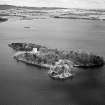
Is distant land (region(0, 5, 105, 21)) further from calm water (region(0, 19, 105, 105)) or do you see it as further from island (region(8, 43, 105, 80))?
calm water (region(0, 19, 105, 105))

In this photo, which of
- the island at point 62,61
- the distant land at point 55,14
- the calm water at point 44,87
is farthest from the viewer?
the distant land at point 55,14

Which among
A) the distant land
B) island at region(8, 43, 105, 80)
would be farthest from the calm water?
the distant land

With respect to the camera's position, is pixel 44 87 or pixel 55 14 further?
pixel 55 14

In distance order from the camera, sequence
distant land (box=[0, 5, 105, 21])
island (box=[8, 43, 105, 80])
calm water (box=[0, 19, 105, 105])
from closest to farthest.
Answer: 1. calm water (box=[0, 19, 105, 105])
2. island (box=[8, 43, 105, 80])
3. distant land (box=[0, 5, 105, 21])

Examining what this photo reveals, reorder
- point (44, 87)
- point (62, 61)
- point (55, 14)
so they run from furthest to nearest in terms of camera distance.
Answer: point (55, 14), point (62, 61), point (44, 87)

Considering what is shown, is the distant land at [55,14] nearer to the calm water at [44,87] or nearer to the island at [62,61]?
the island at [62,61]

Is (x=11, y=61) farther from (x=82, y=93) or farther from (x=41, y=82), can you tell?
(x=82, y=93)

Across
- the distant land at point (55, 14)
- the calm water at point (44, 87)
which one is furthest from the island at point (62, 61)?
the distant land at point (55, 14)

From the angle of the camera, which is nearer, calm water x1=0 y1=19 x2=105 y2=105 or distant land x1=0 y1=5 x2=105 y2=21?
calm water x1=0 y1=19 x2=105 y2=105

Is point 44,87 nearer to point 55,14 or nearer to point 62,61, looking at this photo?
point 62,61

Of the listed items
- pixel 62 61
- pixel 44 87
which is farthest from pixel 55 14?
pixel 44 87

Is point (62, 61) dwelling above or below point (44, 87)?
above
